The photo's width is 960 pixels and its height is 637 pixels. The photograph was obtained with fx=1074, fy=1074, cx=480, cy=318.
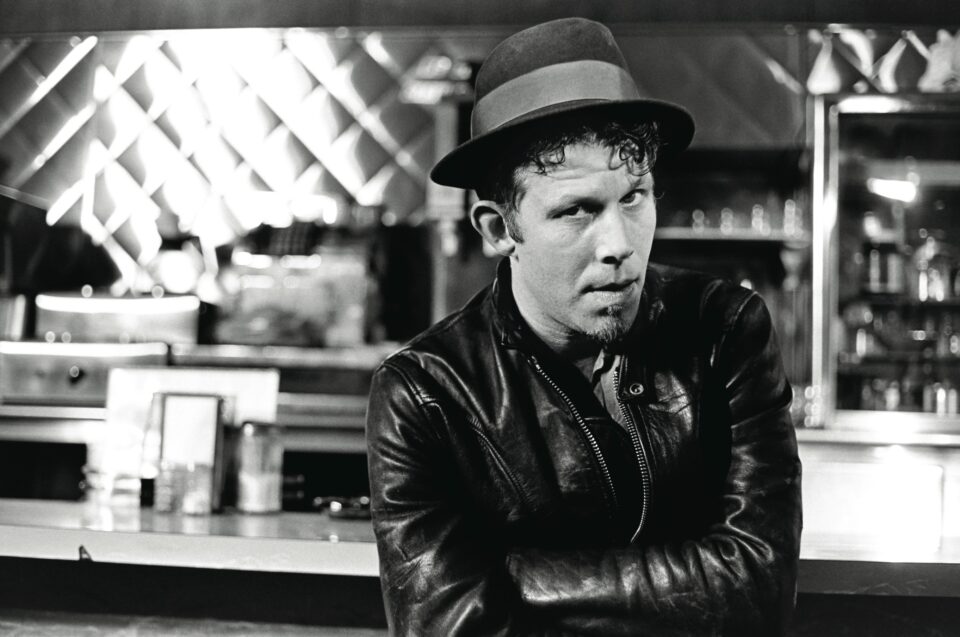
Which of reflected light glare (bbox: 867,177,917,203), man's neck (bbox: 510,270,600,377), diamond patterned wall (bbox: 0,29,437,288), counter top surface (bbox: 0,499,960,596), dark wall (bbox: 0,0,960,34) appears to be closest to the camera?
man's neck (bbox: 510,270,600,377)

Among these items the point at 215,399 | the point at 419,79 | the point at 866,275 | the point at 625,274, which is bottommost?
the point at 215,399

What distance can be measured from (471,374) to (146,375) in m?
1.04

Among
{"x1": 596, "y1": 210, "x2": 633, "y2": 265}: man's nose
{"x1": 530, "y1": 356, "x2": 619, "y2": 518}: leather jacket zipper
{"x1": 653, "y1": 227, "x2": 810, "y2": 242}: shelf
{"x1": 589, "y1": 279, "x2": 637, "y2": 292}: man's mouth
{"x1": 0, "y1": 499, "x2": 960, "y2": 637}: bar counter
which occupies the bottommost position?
{"x1": 0, "y1": 499, "x2": 960, "y2": 637}: bar counter

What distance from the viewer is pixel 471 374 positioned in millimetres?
1364

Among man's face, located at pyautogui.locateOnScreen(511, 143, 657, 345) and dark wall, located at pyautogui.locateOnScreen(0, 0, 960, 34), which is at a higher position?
dark wall, located at pyautogui.locateOnScreen(0, 0, 960, 34)

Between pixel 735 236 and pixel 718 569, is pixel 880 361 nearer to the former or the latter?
pixel 735 236

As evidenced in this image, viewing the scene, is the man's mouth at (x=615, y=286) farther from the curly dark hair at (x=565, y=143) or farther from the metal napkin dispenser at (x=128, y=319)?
the metal napkin dispenser at (x=128, y=319)

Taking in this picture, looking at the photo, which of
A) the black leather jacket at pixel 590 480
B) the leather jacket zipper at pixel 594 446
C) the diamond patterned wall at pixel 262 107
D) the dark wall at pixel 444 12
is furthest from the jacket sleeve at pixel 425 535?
the diamond patterned wall at pixel 262 107

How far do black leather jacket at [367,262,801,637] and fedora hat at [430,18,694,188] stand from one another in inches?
9.2

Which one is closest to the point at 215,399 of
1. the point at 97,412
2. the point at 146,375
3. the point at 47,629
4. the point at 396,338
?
the point at 146,375

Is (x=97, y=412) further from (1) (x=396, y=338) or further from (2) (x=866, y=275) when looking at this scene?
(2) (x=866, y=275)

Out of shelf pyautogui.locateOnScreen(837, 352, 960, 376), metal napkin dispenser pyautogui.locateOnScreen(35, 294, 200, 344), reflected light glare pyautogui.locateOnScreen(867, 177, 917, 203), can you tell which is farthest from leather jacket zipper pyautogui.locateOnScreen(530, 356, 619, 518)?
reflected light glare pyautogui.locateOnScreen(867, 177, 917, 203)

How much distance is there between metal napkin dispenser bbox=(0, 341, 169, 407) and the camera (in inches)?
164

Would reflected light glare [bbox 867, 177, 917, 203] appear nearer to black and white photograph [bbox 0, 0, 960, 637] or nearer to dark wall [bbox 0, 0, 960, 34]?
black and white photograph [bbox 0, 0, 960, 637]
